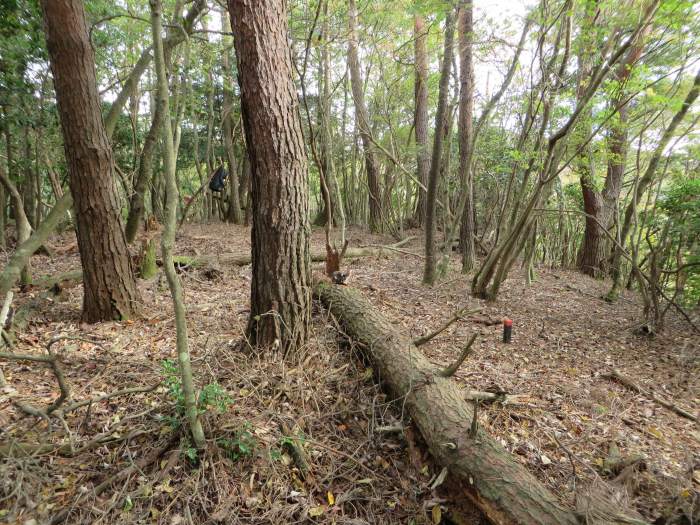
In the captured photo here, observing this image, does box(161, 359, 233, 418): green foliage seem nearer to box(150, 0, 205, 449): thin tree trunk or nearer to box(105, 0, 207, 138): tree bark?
box(150, 0, 205, 449): thin tree trunk

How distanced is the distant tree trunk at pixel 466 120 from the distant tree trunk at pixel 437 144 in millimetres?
414

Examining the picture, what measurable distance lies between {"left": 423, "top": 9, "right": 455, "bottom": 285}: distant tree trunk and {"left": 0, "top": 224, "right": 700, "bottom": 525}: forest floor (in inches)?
62.8

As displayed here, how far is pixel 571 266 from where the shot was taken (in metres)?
9.98

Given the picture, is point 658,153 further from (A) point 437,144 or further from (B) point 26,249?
(B) point 26,249

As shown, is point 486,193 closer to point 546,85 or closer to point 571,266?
point 571,266

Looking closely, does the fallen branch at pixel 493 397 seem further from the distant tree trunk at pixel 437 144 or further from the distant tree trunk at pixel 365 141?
the distant tree trunk at pixel 365 141

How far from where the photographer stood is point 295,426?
8.61 ft

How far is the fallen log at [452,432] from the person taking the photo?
6.48ft

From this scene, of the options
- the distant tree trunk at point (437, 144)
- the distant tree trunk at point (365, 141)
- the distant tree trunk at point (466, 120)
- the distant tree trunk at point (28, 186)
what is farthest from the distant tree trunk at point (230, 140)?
the distant tree trunk at point (437, 144)

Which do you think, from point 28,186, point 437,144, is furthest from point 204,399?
point 28,186

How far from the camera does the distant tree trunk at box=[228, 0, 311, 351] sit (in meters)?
2.72

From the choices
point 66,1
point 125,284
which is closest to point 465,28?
point 66,1

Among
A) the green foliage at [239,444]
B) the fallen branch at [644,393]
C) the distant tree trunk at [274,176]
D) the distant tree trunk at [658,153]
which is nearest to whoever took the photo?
the green foliage at [239,444]

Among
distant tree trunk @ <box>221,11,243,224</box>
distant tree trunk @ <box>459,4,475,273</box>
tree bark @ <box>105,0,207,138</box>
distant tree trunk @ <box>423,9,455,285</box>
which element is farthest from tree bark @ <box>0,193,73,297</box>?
distant tree trunk @ <box>221,11,243,224</box>
